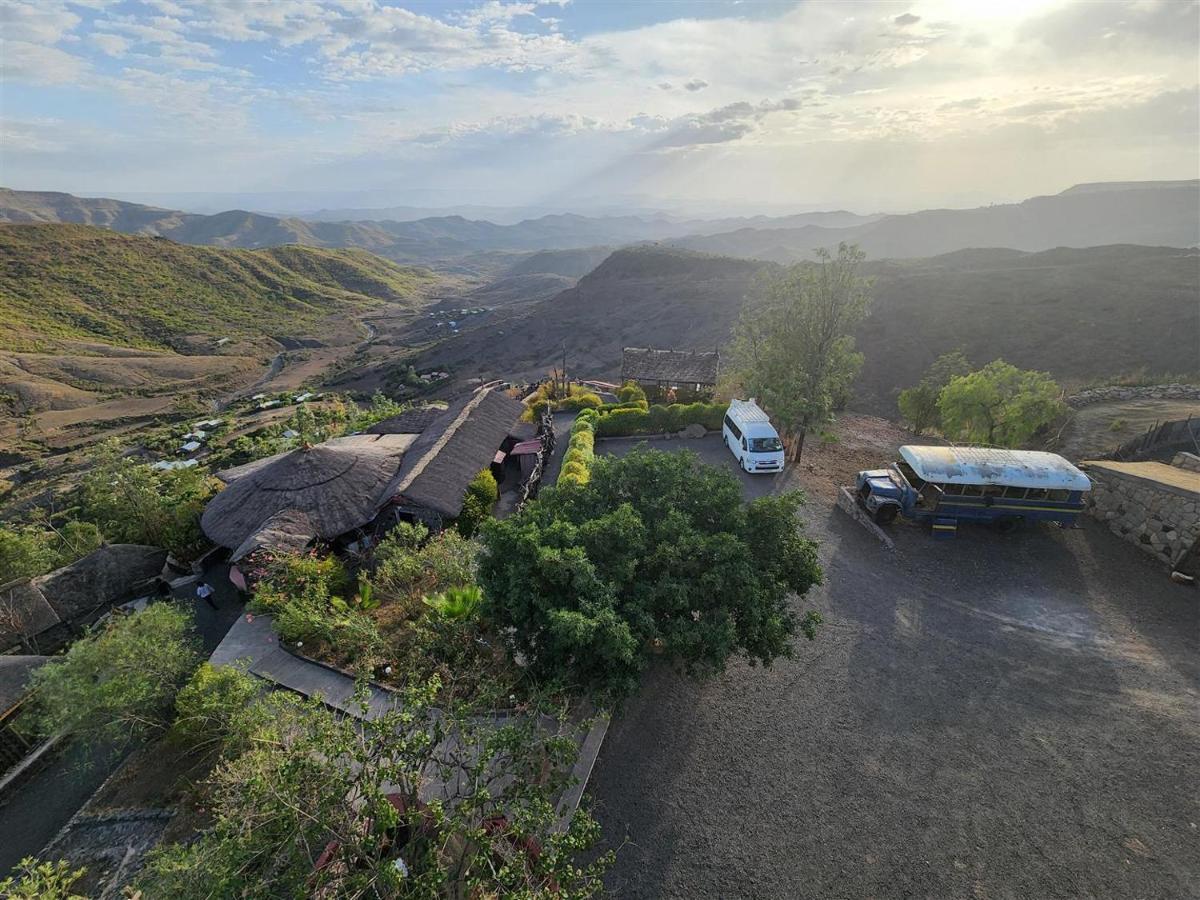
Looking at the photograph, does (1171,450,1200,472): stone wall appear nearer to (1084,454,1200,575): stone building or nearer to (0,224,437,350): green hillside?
(1084,454,1200,575): stone building

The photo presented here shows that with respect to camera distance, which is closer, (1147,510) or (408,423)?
(1147,510)

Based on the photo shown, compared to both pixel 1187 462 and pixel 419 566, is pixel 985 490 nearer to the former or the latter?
pixel 1187 462

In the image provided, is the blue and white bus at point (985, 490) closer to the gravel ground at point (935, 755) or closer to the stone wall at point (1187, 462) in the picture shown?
the gravel ground at point (935, 755)

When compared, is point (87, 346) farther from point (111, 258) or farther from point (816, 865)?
point (816, 865)

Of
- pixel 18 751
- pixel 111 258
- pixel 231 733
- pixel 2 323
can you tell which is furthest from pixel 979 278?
pixel 111 258

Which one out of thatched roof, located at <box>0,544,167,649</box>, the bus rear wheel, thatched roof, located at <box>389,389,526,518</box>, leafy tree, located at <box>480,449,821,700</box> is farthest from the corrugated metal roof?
thatched roof, located at <box>0,544,167,649</box>

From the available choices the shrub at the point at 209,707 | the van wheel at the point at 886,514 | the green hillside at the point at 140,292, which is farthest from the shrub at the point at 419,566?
the green hillside at the point at 140,292

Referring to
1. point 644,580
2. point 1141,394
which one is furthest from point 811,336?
point 1141,394
